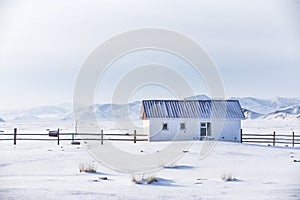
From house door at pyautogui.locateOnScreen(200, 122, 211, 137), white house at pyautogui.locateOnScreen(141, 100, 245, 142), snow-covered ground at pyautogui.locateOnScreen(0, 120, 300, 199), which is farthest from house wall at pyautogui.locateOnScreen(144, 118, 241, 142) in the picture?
snow-covered ground at pyautogui.locateOnScreen(0, 120, 300, 199)

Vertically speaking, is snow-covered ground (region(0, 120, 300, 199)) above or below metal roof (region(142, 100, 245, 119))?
below

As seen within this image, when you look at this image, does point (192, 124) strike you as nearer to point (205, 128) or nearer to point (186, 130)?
point (186, 130)

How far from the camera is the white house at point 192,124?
105 ft

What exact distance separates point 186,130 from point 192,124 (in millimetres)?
641

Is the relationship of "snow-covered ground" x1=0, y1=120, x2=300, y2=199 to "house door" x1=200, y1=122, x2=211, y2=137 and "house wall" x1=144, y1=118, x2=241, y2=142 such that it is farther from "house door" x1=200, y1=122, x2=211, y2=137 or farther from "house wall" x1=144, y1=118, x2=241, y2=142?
"house door" x1=200, y1=122, x2=211, y2=137

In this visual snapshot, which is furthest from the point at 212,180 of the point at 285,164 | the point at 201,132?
the point at 201,132

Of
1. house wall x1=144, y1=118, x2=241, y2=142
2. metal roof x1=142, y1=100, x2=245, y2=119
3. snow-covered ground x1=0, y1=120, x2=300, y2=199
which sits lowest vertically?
snow-covered ground x1=0, y1=120, x2=300, y2=199

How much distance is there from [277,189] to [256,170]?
456 cm

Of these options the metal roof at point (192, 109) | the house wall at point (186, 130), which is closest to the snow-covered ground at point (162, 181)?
the house wall at point (186, 130)

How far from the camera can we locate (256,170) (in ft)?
51.4

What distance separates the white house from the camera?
105ft

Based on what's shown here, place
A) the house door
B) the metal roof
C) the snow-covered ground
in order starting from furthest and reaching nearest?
the metal roof, the house door, the snow-covered ground

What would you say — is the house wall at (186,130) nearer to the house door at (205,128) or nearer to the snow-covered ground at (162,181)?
the house door at (205,128)

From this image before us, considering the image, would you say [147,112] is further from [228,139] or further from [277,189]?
[277,189]
